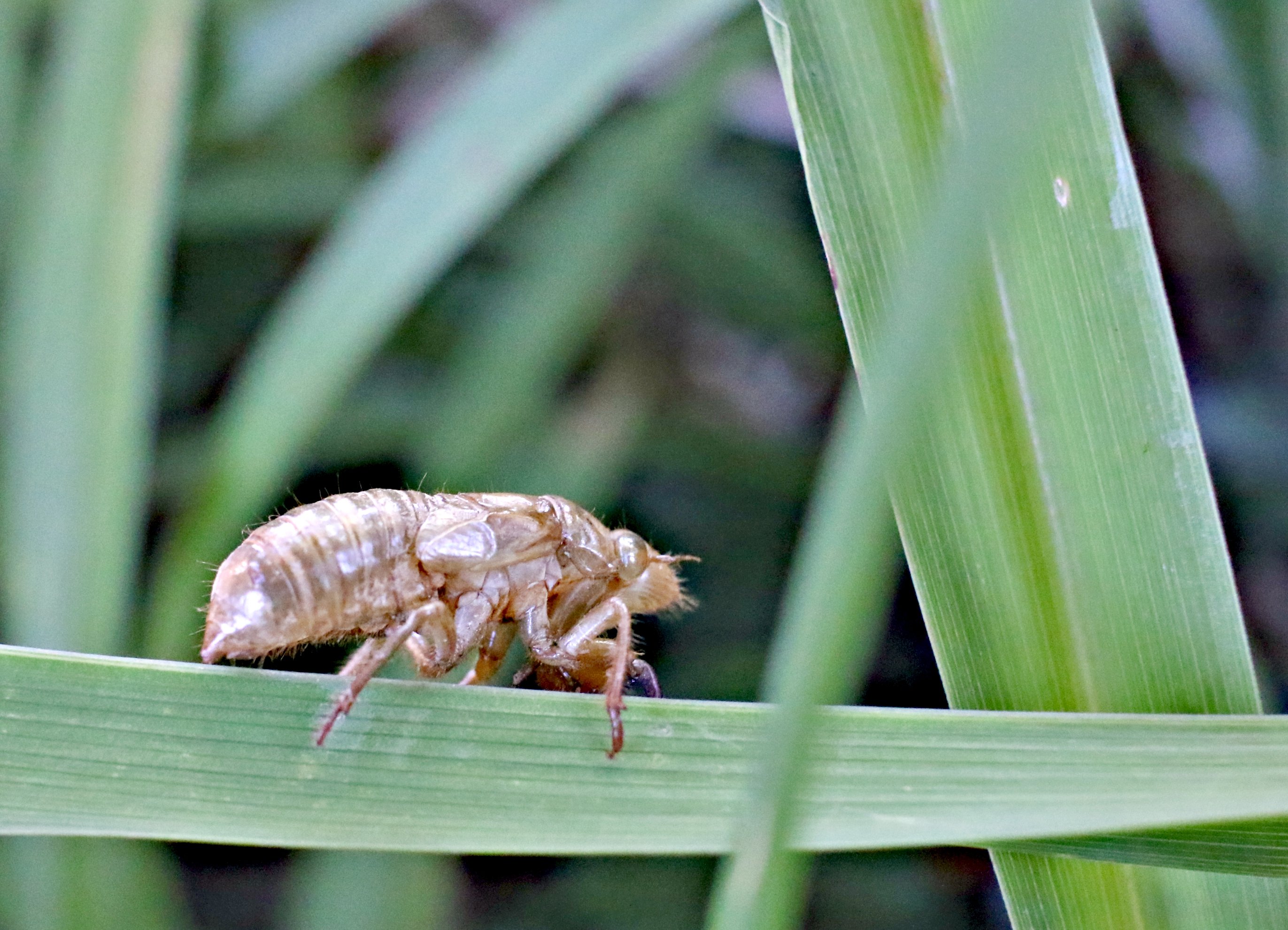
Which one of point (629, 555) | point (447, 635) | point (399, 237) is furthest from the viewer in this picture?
point (399, 237)

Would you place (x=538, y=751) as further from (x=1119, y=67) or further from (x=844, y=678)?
(x=1119, y=67)

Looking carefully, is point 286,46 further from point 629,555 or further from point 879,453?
point 879,453

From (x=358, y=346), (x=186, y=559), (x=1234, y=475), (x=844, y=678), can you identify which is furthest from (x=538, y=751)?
(x=1234, y=475)

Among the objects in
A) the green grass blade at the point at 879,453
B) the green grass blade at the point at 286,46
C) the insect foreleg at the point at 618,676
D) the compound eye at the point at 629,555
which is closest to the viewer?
the green grass blade at the point at 879,453

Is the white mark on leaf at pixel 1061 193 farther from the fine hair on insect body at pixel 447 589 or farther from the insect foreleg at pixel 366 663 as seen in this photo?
the insect foreleg at pixel 366 663

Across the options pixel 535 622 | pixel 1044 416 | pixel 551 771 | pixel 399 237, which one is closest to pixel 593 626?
pixel 535 622

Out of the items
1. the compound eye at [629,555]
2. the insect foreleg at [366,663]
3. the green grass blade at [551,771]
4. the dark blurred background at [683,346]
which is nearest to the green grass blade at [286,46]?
the dark blurred background at [683,346]

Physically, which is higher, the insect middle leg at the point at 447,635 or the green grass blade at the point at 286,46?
the green grass blade at the point at 286,46
